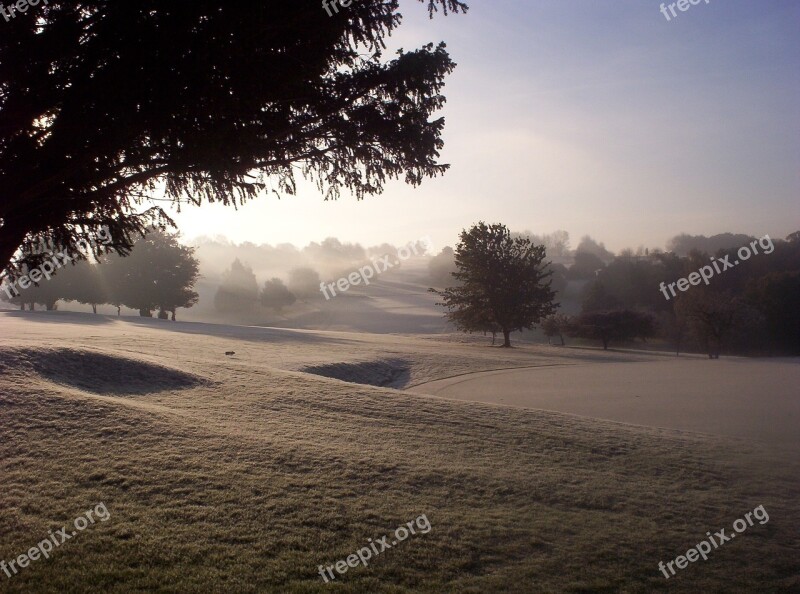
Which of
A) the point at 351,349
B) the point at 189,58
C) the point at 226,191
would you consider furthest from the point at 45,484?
the point at 351,349

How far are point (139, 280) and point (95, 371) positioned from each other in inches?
1755

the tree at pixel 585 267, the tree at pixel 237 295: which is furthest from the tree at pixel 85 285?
the tree at pixel 585 267

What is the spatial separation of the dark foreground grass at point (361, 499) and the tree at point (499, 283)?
3129 centimetres

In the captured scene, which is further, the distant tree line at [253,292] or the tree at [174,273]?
the distant tree line at [253,292]

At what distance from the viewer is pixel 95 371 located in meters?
14.6

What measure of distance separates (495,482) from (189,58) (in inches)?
260

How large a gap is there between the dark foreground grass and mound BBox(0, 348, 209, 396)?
1.45 ft

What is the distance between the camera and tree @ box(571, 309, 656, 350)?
46.0 metres

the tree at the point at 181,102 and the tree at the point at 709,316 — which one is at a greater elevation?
the tree at the point at 181,102

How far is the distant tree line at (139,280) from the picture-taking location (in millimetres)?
55625

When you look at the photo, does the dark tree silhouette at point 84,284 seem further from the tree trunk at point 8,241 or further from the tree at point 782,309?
the tree at point 782,309

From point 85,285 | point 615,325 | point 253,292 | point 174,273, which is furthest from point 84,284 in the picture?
point 615,325

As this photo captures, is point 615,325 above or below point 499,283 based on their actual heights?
below

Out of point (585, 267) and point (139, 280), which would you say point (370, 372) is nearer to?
point (139, 280)
